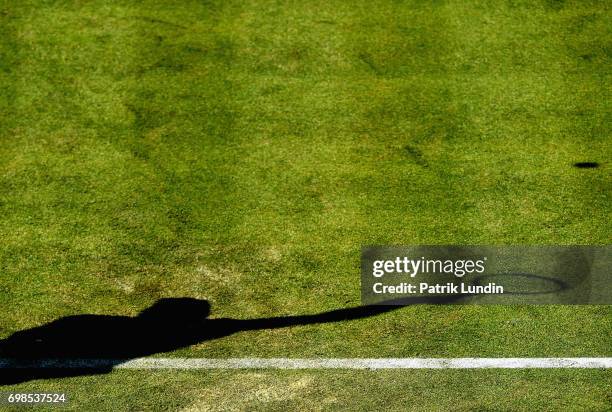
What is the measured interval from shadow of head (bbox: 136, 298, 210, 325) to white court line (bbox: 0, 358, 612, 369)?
0.62m

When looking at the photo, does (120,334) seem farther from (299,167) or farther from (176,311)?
(299,167)

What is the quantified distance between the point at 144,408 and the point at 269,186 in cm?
369

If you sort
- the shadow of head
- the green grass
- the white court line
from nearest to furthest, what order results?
the white court line < the green grass < the shadow of head

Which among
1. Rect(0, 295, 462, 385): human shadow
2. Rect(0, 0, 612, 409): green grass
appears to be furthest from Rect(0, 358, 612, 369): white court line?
Rect(0, 0, 612, 409): green grass

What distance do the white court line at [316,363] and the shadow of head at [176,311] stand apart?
2.03 feet

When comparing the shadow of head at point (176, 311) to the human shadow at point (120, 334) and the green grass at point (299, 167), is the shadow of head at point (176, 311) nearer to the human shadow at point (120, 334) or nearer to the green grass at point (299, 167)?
the human shadow at point (120, 334)

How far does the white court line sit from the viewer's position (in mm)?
9086

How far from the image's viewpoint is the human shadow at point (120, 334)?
9.23m

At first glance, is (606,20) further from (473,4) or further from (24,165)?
(24,165)

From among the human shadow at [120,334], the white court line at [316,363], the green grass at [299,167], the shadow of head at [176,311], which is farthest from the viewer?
the shadow of head at [176,311]

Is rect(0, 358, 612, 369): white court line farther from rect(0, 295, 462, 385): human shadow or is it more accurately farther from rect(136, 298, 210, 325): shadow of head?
rect(136, 298, 210, 325): shadow of head

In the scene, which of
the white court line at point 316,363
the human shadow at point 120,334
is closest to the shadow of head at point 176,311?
the human shadow at point 120,334

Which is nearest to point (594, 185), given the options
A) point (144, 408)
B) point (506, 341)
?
point (506, 341)

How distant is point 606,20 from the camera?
1341cm
